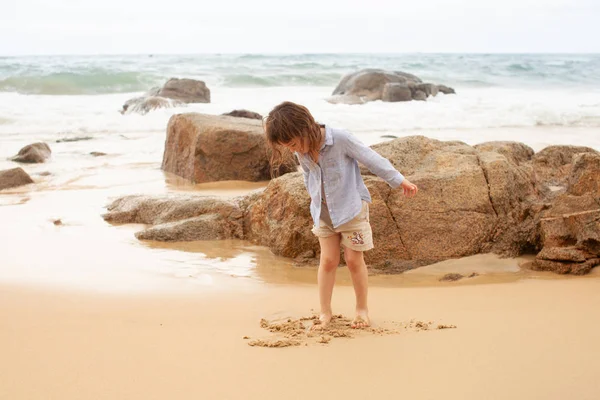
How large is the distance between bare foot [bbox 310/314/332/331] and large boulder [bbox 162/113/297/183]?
15.3ft

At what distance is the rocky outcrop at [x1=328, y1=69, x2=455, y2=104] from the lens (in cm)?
2011

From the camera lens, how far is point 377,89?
21.5 meters

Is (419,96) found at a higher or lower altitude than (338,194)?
lower

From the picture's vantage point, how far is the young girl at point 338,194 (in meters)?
3.58

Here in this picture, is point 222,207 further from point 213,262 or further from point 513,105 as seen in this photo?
point 513,105

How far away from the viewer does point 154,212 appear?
20.7ft

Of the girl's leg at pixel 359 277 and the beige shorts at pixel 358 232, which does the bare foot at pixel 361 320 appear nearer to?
the girl's leg at pixel 359 277

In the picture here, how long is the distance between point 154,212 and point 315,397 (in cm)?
399

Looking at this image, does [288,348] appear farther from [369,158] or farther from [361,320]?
[369,158]

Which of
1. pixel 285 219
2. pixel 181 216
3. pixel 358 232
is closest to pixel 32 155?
pixel 181 216

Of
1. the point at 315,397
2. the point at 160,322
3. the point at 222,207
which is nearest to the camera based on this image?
the point at 315,397

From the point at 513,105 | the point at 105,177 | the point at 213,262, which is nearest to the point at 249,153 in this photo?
the point at 105,177

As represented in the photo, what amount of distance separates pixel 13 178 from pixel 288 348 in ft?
20.1

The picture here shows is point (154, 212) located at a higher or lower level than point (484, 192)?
lower
